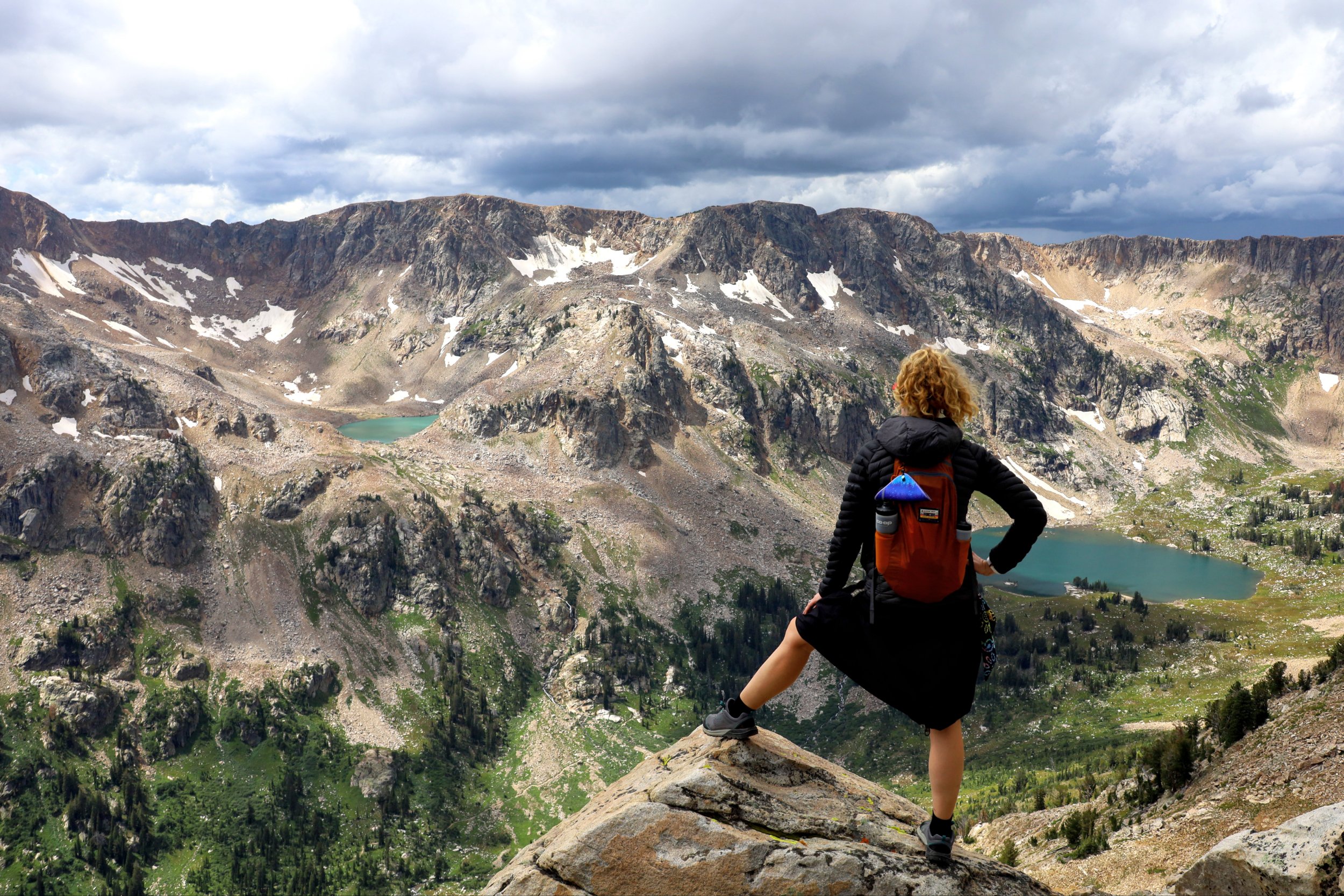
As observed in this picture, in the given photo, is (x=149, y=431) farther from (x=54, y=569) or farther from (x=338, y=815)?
(x=338, y=815)

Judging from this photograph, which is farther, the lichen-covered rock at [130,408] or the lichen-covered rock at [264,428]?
the lichen-covered rock at [264,428]


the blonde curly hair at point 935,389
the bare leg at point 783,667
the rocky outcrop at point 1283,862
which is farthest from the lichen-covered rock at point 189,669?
the blonde curly hair at point 935,389

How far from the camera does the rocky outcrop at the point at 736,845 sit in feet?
32.6

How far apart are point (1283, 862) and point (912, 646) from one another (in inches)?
228

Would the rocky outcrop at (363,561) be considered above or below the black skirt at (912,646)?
below

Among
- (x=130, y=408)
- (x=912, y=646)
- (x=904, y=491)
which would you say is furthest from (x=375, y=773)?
(x=904, y=491)

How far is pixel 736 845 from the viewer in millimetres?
10109

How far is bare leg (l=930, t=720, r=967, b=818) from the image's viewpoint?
33.2ft

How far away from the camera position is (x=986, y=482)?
9383 mm

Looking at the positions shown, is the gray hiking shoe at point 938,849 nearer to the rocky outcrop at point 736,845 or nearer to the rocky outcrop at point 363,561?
the rocky outcrop at point 736,845

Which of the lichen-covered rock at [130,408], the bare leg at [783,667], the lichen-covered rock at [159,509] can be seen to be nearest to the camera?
the bare leg at [783,667]

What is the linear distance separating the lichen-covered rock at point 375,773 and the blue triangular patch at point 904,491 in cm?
14123

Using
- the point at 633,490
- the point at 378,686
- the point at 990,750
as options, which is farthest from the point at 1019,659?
the point at 378,686

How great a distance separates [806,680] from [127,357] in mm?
179274
